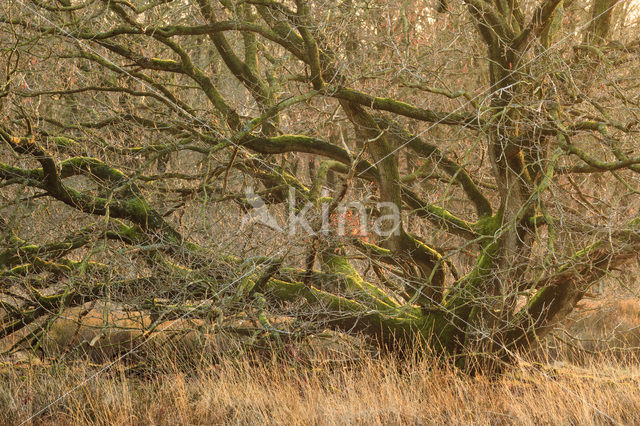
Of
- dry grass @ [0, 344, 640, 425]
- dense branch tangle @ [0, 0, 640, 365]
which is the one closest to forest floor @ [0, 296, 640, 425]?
dry grass @ [0, 344, 640, 425]

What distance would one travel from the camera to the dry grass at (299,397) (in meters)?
5.01

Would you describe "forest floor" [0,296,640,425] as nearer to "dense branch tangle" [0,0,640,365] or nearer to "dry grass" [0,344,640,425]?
"dry grass" [0,344,640,425]

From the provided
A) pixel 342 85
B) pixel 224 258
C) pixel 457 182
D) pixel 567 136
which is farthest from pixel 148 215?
pixel 567 136

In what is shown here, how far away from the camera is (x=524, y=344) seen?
685 cm

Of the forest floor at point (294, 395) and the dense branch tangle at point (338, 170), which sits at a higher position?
the dense branch tangle at point (338, 170)

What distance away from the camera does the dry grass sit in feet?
16.4

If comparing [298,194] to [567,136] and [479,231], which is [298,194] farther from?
[567,136]

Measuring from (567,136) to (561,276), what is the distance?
143cm

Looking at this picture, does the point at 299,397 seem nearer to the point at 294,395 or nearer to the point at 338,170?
the point at 294,395

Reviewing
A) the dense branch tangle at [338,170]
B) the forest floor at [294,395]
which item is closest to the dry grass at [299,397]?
the forest floor at [294,395]

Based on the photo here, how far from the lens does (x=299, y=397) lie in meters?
5.49

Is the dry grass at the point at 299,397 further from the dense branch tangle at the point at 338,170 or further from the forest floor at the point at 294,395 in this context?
the dense branch tangle at the point at 338,170

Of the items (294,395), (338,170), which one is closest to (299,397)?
(294,395)

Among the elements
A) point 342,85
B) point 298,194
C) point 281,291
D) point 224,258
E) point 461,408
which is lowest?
point 461,408
